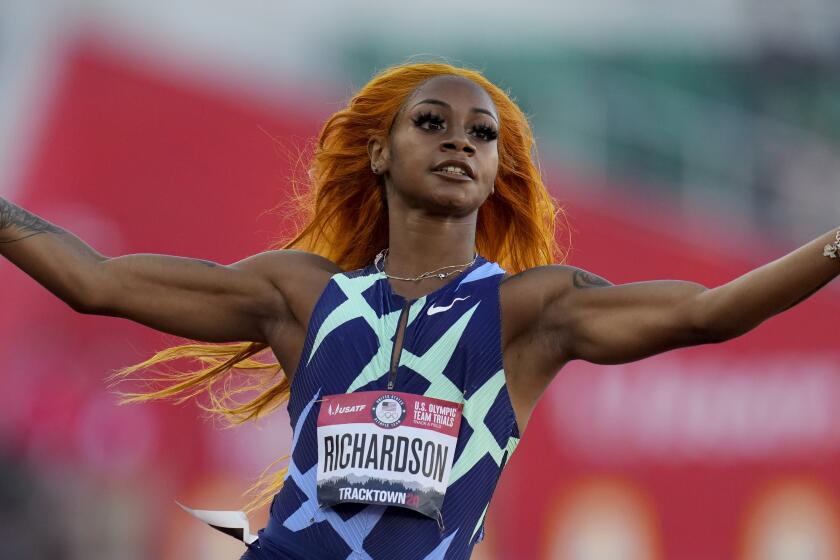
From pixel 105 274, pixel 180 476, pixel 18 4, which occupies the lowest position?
pixel 105 274

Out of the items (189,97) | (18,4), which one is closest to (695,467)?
(189,97)

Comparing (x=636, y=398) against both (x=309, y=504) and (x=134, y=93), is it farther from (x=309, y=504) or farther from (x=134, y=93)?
(x=309, y=504)

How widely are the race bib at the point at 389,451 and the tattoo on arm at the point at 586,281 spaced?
42cm

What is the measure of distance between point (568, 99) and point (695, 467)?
3663 mm

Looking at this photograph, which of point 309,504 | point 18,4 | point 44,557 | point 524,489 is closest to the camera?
point 309,504

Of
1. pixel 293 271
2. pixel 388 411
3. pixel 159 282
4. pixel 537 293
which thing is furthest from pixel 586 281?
pixel 159 282

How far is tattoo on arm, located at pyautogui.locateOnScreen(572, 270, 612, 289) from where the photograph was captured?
3.77 meters

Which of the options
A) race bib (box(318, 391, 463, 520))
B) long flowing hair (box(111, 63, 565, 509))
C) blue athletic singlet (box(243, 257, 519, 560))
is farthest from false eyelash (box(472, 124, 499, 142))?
race bib (box(318, 391, 463, 520))

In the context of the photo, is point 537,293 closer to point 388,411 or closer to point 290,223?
point 388,411

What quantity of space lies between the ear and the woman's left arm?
2.09 ft

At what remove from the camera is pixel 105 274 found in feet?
12.6

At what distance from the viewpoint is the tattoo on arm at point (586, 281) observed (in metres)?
3.77

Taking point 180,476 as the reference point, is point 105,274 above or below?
below

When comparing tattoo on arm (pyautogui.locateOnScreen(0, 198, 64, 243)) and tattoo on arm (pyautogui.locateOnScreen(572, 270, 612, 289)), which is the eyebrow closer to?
tattoo on arm (pyautogui.locateOnScreen(572, 270, 612, 289))
